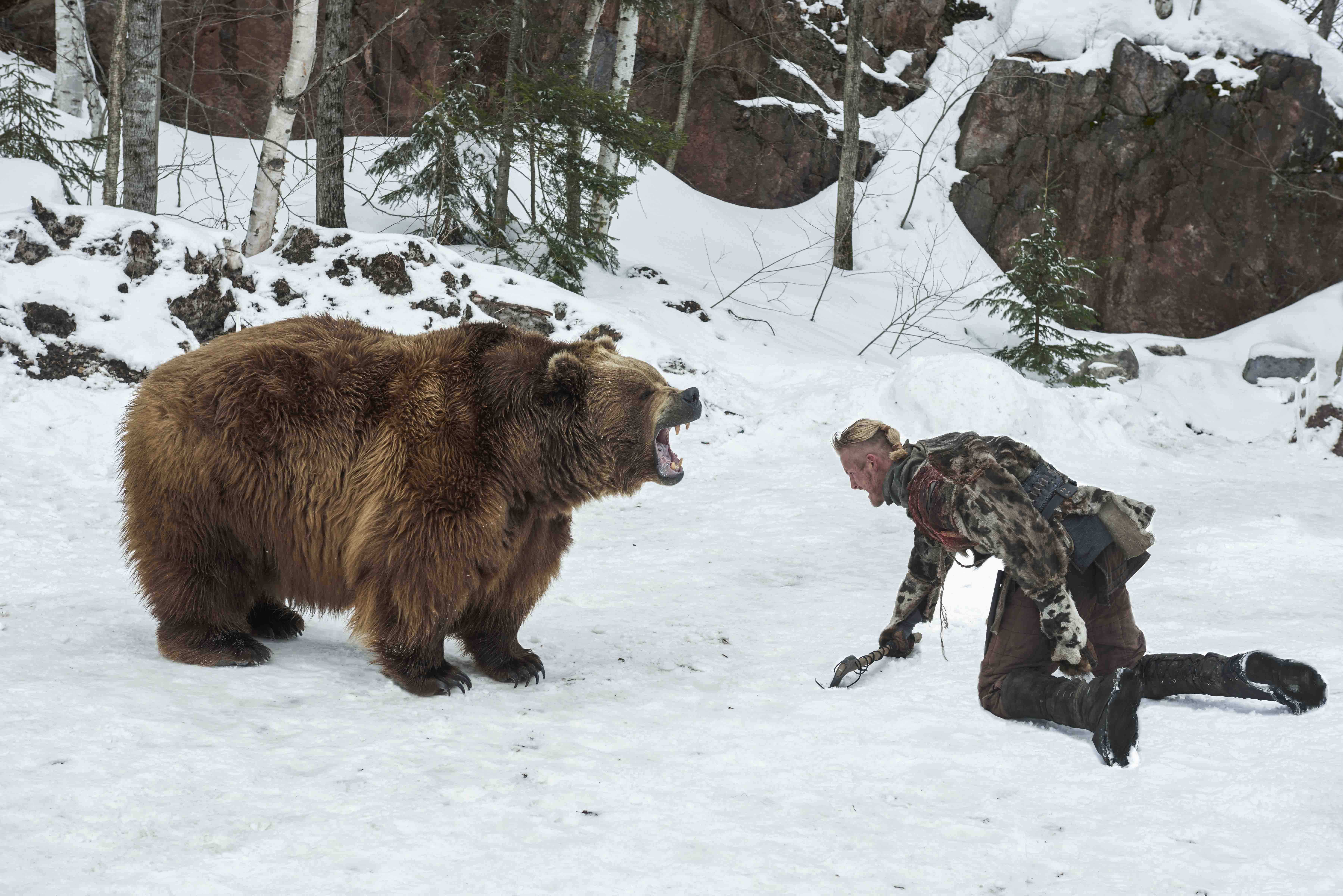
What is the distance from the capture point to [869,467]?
12.2 feet

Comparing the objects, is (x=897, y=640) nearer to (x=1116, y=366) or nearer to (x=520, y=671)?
(x=520, y=671)

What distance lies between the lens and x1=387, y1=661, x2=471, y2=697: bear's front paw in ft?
12.3

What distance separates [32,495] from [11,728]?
11.5 feet

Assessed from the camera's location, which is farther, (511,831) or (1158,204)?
(1158,204)

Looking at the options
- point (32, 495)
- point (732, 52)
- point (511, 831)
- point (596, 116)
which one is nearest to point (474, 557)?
point (511, 831)

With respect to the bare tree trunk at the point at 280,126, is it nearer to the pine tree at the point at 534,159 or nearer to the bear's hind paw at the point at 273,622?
the pine tree at the point at 534,159

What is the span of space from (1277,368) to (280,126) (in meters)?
14.6

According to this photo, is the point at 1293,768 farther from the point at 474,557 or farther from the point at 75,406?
the point at 75,406

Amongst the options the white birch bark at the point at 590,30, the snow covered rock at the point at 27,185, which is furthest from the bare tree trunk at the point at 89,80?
the white birch bark at the point at 590,30

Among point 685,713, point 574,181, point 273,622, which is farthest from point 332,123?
point 685,713

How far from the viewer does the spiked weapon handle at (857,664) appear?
4016 mm

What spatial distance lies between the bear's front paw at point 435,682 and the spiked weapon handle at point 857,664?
152cm

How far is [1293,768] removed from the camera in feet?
10.2

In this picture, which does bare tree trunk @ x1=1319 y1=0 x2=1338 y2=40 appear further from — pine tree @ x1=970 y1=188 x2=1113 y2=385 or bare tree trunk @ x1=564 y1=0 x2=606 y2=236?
bare tree trunk @ x1=564 y1=0 x2=606 y2=236
